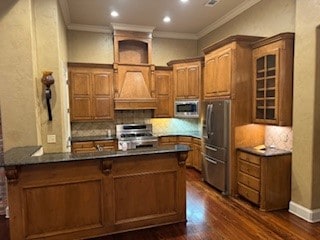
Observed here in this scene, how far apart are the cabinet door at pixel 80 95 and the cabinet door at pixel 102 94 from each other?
13cm

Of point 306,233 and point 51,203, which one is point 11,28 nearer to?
point 51,203

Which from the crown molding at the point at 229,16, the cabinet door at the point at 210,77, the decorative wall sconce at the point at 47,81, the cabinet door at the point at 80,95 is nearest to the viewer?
the decorative wall sconce at the point at 47,81

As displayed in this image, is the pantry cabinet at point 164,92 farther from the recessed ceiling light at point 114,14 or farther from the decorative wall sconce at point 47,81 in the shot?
the decorative wall sconce at point 47,81

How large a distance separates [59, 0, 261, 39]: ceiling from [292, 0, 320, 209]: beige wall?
1.40 metres

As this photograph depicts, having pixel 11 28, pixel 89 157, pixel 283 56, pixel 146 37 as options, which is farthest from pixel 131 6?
pixel 89 157

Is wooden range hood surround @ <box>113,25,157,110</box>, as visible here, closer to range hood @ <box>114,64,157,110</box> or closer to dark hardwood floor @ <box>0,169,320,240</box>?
range hood @ <box>114,64,157,110</box>

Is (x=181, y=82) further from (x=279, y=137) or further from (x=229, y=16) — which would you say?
(x=279, y=137)

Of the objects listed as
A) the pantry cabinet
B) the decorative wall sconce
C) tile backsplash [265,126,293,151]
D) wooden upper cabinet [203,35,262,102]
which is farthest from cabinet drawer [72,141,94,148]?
tile backsplash [265,126,293,151]

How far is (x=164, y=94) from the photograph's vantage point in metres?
6.12

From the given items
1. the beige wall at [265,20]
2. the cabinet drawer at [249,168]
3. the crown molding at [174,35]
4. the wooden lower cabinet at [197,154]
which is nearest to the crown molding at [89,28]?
the crown molding at [174,35]

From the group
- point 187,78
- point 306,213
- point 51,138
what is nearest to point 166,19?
point 187,78

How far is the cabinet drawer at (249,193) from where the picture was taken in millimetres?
3654

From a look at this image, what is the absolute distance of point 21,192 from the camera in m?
2.51

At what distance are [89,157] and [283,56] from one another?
298cm
